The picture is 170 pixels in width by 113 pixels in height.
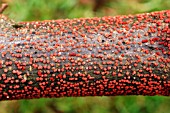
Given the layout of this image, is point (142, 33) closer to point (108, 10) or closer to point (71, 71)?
point (71, 71)

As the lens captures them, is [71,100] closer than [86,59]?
No

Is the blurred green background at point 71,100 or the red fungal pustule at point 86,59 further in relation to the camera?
the blurred green background at point 71,100

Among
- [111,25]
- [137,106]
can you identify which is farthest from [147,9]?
[111,25]

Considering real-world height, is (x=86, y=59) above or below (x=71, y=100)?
above

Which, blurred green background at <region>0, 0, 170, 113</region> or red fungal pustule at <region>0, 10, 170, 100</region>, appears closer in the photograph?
red fungal pustule at <region>0, 10, 170, 100</region>
